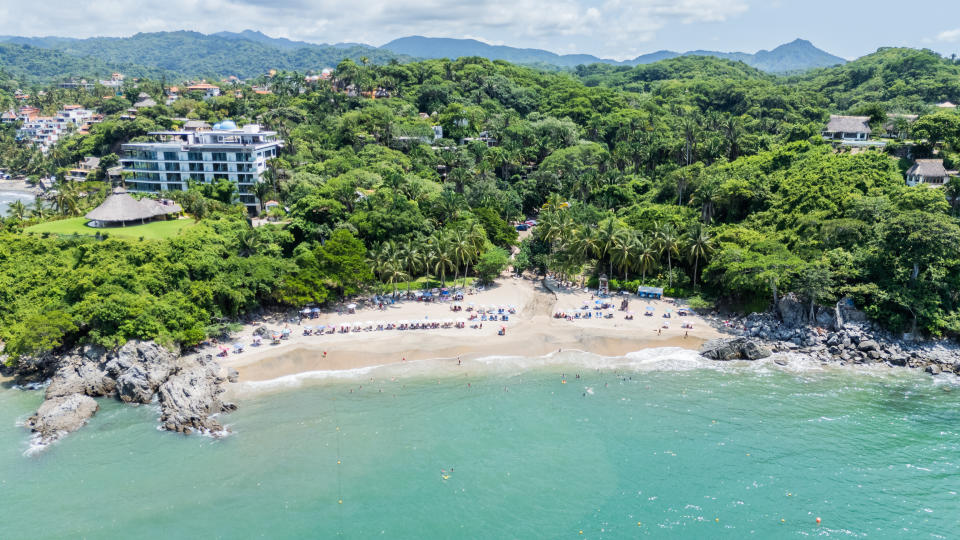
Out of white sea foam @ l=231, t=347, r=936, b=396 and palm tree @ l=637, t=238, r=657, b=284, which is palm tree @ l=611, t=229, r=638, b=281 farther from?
white sea foam @ l=231, t=347, r=936, b=396

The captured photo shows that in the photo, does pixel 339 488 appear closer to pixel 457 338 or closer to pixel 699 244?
pixel 457 338

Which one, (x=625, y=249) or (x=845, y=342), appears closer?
(x=845, y=342)

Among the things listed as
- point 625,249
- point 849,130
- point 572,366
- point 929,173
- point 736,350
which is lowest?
point 572,366

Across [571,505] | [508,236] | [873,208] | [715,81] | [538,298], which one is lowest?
[571,505]

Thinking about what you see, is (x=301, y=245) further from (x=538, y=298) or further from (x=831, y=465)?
(x=831, y=465)

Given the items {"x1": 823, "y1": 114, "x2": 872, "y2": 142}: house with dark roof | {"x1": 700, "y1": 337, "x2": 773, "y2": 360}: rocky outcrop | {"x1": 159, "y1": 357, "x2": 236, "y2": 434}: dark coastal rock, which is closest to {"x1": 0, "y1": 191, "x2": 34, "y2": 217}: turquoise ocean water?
{"x1": 159, "y1": 357, "x2": 236, "y2": 434}: dark coastal rock

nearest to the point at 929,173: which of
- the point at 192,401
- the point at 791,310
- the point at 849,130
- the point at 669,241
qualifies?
the point at 849,130

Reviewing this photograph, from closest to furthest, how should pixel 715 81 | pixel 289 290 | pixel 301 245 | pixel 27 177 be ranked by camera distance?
pixel 289 290 → pixel 301 245 → pixel 27 177 → pixel 715 81

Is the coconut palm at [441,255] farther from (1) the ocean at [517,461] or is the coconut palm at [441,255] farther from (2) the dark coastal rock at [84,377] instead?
(2) the dark coastal rock at [84,377]

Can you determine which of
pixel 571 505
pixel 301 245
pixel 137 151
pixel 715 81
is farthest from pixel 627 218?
pixel 715 81
